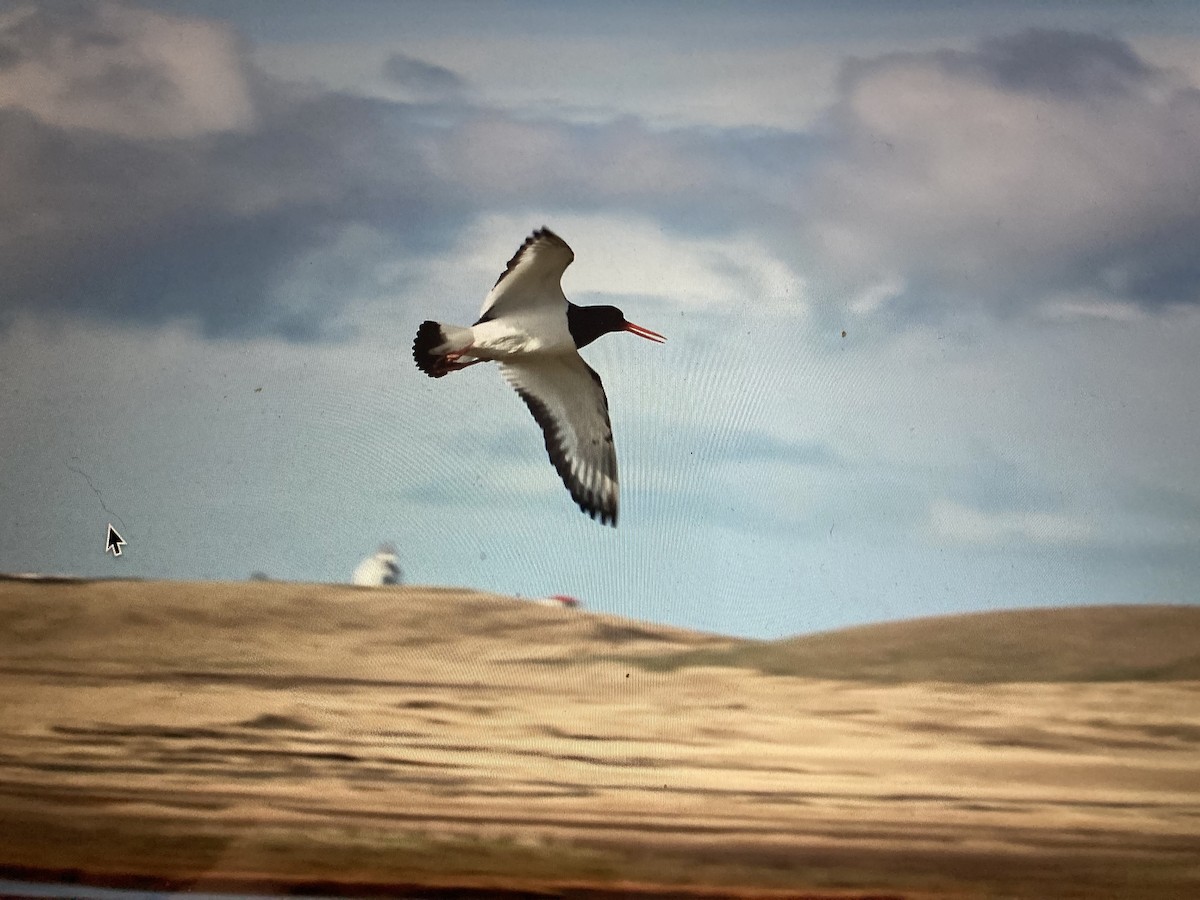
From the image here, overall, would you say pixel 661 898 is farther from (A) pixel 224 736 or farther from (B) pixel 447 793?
(A) pixel 224 736

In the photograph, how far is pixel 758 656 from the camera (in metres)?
4.28

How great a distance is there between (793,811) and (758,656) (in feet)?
1.74

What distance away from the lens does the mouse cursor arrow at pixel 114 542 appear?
439 cm

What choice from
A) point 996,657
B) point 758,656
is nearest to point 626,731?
point 758,656

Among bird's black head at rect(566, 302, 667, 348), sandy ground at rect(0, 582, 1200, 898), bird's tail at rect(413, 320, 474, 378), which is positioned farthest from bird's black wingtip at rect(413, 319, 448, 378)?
sandy ground at rect(0, 582, 1200, 898)

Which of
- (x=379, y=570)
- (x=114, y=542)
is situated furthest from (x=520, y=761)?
(x=114, y=542)

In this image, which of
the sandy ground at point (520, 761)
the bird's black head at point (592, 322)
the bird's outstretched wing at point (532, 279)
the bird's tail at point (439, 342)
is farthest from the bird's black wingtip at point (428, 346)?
the sandy ground at point (520, 761)

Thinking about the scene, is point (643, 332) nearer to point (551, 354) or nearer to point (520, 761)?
point (551, 354)

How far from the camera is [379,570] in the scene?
434 cm

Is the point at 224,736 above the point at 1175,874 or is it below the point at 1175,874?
above

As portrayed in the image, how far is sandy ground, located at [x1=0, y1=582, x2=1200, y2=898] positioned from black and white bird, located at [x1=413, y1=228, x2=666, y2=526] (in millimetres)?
455

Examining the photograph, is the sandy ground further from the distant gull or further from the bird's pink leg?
the bird's pink leg

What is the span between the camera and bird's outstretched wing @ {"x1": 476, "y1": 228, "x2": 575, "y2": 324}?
12.2ft

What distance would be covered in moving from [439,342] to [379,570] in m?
0.75
